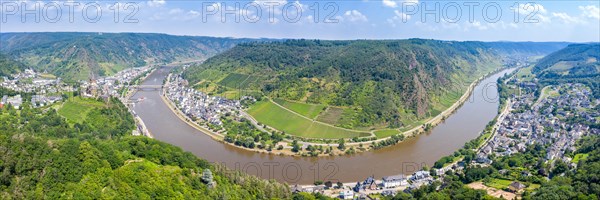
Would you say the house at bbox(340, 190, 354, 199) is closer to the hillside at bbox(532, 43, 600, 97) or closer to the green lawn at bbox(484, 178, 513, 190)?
the green lawn at bbox(484, 178, 513, 190)

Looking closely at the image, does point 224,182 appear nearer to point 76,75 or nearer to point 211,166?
point 211,166

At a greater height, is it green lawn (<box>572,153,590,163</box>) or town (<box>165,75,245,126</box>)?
town (<box>165,75,245,126</box>)

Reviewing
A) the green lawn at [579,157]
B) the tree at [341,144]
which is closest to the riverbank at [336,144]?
the tree at [341,144]

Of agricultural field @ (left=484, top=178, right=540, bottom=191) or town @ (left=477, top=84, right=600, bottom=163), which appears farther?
town @ (left=477, top=84, right=600, bottom=163)

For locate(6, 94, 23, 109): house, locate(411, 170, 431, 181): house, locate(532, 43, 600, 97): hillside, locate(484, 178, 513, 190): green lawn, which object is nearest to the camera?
locate(484, 178, 513, 190): green lawn

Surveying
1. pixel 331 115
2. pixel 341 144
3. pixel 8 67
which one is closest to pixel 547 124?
pixel 331 115

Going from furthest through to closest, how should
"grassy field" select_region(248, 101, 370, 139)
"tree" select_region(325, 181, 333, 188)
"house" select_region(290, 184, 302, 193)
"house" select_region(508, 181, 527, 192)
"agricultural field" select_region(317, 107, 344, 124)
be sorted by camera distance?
1. "agricultural field" select_region(317, 107, 344, 124)
2. "grassy field" select_region(248, 101, 370, 139)
3. "tree" select_region(325, 181, 333, 188)
4. "house" select_region(290, 184, 302, 193)
5. "house" select_region(508, 181, 527, 192)

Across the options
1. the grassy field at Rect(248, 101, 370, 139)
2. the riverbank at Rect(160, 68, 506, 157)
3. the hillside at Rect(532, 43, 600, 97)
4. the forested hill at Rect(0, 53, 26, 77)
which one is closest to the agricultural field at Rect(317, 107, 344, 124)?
the grassy field at Rect(248, 101, 370, 139)
